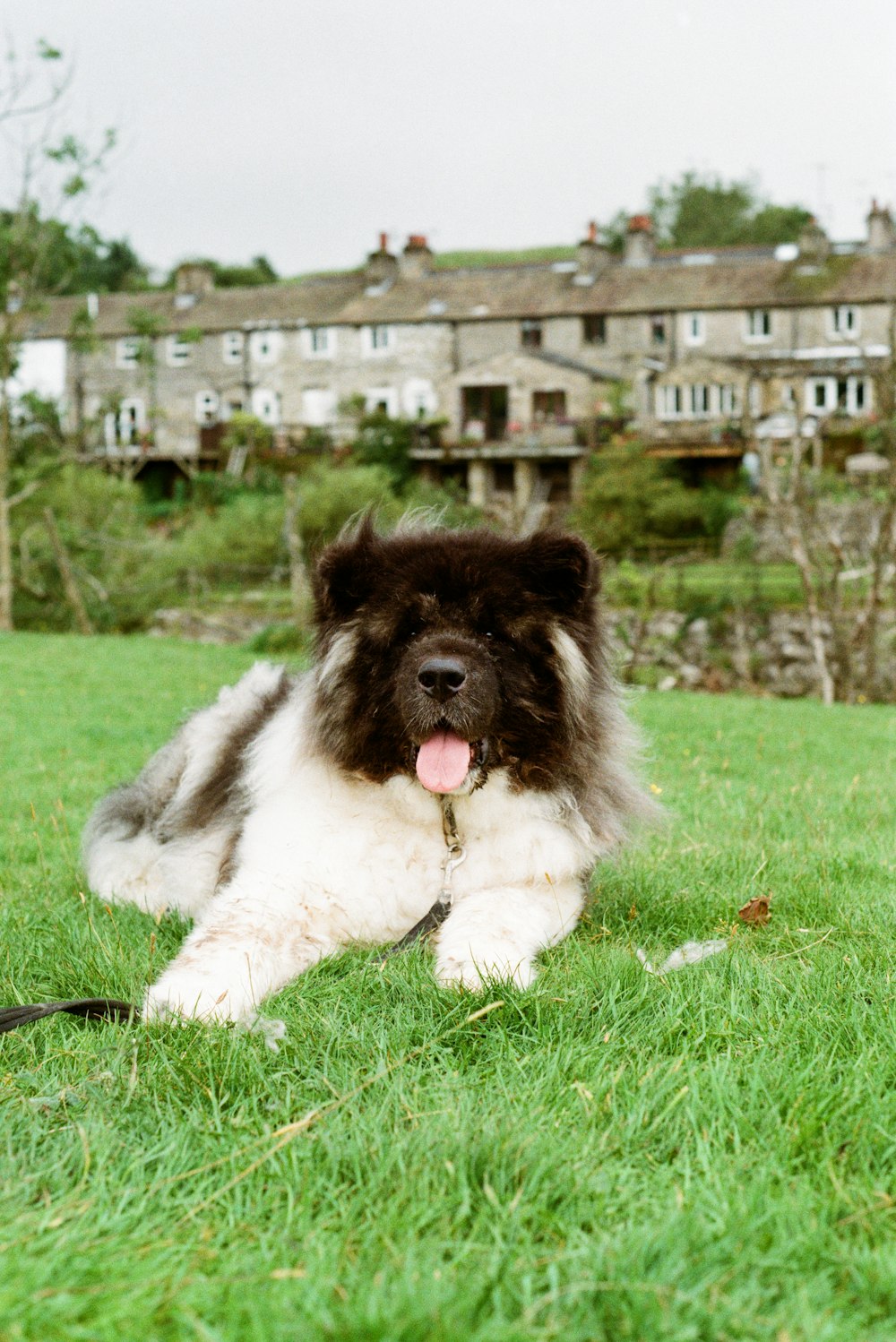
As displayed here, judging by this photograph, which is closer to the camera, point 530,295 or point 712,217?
point 530,295

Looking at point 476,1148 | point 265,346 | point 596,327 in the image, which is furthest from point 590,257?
point 476,1148

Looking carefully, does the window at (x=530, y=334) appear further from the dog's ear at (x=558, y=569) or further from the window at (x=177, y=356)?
the dog's ear at (x=558, y=569)

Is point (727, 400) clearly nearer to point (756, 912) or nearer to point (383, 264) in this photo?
point (383, 264)

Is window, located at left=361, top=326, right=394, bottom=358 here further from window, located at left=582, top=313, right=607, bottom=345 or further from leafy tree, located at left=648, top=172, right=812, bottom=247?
leafy tree, located at left=648, top=172, right=812, bottom=247

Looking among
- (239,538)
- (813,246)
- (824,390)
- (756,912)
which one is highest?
(813,246)

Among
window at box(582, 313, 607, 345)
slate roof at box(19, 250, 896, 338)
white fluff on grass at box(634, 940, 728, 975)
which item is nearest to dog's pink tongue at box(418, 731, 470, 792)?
white fluff on grass at box(634, 940, 728, 975)

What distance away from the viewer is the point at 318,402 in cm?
6228

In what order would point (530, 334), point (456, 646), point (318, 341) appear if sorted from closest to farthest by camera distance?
point (456, 646) → point (530, 334) → point (318, 341)

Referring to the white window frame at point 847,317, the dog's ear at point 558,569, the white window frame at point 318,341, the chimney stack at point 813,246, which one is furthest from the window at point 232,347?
the dog's ear at point 558,569

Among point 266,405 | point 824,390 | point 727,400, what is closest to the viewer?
point 727,400

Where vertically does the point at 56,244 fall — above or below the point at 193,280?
below

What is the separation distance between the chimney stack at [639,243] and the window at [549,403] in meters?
10.0

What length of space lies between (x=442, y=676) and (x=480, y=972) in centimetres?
99

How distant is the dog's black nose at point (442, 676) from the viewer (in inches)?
157
